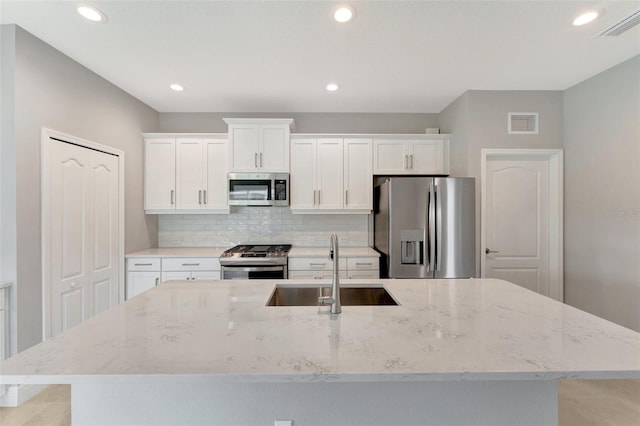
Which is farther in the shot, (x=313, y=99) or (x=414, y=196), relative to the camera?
(x=313, y=99)

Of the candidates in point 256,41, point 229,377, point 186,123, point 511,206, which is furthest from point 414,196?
point 186,123

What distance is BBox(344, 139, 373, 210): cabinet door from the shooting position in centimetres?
350

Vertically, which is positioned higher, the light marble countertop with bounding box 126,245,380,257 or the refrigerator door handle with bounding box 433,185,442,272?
the refrigerator door handle with bounding box 433,185,442,272

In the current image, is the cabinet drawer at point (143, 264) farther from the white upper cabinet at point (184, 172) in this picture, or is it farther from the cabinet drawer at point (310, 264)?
the cabinet drawer at point (310, 264)

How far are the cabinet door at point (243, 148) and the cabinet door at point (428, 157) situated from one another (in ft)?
6.33

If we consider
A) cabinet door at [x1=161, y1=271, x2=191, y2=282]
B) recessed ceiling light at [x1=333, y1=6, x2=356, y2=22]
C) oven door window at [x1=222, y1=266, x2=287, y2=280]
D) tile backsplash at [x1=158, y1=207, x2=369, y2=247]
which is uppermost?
recessed ceiling light at [x1=333, y1=6, x2=356, y2=22]

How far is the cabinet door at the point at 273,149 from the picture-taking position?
11.2 feet

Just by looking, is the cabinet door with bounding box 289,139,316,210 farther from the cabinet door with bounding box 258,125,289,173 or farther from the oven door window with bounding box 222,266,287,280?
the oven door window with bounding box 222,266,287,280

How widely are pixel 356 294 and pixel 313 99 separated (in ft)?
7.96

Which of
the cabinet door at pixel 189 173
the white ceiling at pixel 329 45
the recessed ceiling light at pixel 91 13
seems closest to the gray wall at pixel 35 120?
the white ceiling at pixel 329 45

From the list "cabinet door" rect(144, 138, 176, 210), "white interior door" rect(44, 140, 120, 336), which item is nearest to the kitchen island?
"white interior door" rect(44, 140, 120, 336)

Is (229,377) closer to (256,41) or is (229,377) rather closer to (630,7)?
(256,41)

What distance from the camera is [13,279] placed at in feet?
6.65

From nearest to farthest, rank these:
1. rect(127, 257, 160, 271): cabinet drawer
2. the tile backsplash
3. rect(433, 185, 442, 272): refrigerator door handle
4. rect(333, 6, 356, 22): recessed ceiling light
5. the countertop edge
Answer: the countertop edge → rect(333, 6, 356, 22): recessed ceiling light → rect(433, 185, 442, 272): refrigerator door handle → rect(127, 257, 160, 271): cabinet drawer → the tile backsplash
